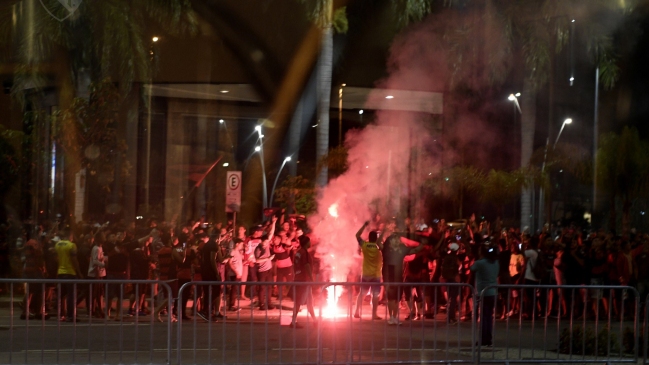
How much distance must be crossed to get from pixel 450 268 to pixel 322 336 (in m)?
5.42

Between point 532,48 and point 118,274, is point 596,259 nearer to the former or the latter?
point 118,274

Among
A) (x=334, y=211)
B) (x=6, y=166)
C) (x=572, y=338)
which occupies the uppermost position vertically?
(x=6, y=166)

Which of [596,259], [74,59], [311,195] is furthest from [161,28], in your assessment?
[596,259]

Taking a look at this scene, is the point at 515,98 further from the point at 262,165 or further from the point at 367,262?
the point at 367,262

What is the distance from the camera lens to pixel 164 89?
97.6ft

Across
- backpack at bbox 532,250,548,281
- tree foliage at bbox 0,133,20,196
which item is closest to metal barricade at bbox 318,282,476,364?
backpack at bbox 532,250,548,281

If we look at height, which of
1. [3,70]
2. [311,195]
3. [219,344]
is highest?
[3,70]

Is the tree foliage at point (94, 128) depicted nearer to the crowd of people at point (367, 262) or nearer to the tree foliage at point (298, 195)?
the tree foliage at point (298, 195)

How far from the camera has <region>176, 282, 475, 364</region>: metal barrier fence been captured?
31.3ft

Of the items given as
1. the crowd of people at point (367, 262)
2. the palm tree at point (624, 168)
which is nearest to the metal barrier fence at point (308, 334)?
the crowd of people at point (367, 262)

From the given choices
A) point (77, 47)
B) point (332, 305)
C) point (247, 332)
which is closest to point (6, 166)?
point (77, 47)

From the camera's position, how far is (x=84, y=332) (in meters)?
12.2

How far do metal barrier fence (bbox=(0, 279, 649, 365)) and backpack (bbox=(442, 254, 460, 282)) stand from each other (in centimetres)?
153

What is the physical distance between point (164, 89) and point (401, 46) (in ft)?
25.4
